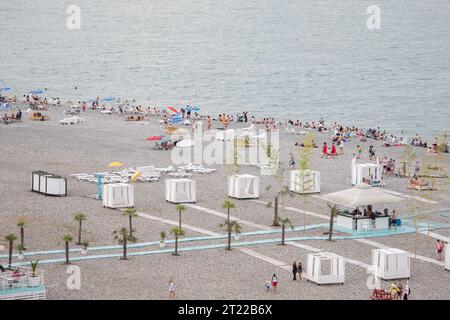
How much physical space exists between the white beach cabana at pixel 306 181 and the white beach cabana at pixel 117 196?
22.9ft

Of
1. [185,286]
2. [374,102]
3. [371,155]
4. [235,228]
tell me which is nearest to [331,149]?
[371,155]

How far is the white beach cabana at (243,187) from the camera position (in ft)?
134

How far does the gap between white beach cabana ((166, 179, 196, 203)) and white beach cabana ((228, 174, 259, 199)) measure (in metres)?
1.74

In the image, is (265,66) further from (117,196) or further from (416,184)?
(117,196)

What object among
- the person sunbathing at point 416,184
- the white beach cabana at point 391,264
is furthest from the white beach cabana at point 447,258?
the person sunbathing at point 416,184

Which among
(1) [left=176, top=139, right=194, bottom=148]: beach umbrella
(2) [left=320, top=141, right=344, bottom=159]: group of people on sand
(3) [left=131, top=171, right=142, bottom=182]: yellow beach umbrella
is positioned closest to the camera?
(3) [left=131, top=171, right=142, bottom=182]: yellow beach umbrella

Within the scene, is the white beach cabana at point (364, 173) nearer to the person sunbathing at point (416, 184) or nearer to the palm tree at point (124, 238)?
the person sunbathing at point (416, 184)

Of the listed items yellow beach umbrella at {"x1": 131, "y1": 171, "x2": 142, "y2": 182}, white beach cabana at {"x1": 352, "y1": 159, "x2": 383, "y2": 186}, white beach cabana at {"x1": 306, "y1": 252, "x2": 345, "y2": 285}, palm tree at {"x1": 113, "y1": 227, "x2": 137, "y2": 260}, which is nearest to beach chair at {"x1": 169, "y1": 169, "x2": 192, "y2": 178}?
yellow beach umbrella at {"x1": 131, "y1": 171, "x2": 142, "y2": 182}

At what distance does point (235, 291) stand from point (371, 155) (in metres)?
26.0

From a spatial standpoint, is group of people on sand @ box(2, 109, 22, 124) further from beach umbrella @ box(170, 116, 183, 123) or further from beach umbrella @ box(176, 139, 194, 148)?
beach umbrella @ box(176, 139, 194, 148)

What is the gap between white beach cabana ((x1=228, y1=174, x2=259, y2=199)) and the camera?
4072 centimetres

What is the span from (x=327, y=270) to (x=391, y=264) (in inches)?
76.0

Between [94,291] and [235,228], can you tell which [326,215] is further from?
[94,291]

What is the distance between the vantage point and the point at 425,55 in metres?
142
